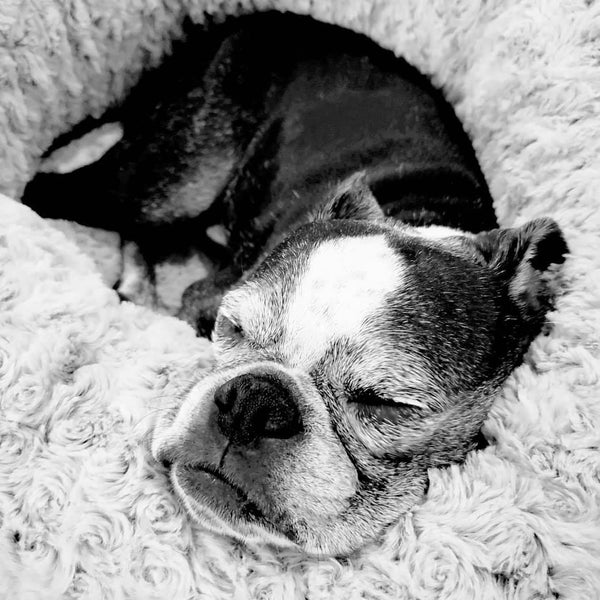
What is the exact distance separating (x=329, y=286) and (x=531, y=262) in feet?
1.52

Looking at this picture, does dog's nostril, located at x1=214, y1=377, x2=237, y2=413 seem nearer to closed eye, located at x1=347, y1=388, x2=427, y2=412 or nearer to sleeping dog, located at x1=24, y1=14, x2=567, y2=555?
sleeping dog, located at x1=24, y1=14, x2=567, y2=555

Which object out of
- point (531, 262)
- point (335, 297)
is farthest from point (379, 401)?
point (531, 262)

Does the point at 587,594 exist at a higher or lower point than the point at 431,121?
lower

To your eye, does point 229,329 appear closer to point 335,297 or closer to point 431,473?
point 335,297

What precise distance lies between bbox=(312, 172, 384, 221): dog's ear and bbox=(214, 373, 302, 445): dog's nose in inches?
24.6

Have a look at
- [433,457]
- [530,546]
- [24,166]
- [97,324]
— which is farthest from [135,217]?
[530,546]

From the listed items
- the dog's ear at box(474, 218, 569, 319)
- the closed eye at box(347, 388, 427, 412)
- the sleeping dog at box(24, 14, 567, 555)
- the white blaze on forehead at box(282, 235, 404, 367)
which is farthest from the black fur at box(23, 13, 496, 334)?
the closed eye at box(347, 388, 427, 412)

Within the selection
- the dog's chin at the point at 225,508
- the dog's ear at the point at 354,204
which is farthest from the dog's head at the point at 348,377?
the dog's ear at the point at 354,204

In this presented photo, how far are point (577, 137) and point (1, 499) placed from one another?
1511 millimetres

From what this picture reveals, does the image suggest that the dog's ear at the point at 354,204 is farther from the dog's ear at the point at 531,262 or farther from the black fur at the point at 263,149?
the dog's ear at the point at 531,262

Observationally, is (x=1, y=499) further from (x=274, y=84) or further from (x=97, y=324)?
(x=274, y=84)

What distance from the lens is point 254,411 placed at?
1106 mm

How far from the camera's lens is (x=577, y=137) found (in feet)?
5.15

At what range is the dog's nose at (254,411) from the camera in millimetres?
1104
